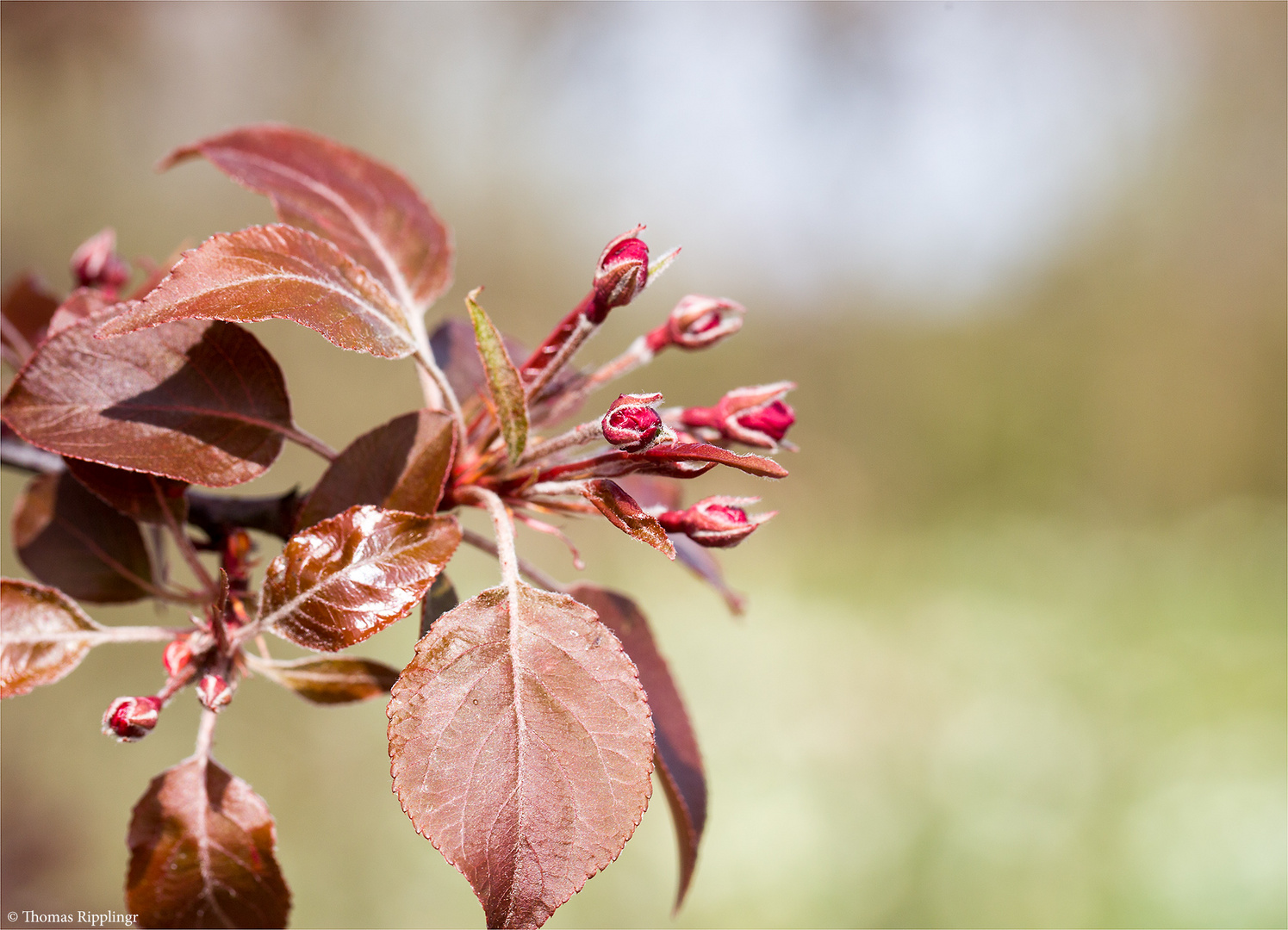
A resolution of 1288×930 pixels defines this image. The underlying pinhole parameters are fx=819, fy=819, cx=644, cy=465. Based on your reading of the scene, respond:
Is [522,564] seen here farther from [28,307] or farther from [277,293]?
[28,307]

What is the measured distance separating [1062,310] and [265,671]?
6.19 metres

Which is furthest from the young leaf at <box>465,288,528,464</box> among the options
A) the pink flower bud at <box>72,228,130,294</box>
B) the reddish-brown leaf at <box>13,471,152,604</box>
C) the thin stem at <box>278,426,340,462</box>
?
the pink flower bud at <box>72,228,130,294</box>

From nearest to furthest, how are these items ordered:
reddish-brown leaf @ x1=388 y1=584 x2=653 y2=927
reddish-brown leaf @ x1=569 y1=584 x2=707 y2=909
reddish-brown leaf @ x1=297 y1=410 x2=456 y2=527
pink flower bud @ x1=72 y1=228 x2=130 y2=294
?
reddish-brown leaf @ x1=388 y1=584 x2=653 y2=927
reddish-brown leaf @ x1=297 y1=410 x2=456 y2=527
reddish-brown leaf @ x1=569 y1=584 x2=707 y2=909
pink flower bud @ x1=72 y1=228 x2=130 y2=294

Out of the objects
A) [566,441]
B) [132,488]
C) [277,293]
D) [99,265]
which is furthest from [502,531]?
[99,265]

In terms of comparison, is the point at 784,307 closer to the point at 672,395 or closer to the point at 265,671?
the point at 672,395

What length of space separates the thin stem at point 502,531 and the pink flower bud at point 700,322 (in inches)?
6.3

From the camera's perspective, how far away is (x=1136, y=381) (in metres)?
5.19

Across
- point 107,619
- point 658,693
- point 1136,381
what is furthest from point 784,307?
point 658,693

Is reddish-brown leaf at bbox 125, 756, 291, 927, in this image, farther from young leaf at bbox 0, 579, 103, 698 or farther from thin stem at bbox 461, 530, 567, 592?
thin stem at bbox 461, 530, 567, 592

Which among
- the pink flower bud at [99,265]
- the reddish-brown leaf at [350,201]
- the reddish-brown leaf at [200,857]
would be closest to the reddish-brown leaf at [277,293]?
the reddish-brown leaf at [350,201]

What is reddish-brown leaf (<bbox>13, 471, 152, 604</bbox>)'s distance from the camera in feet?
1.96

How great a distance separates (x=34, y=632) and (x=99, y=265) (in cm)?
42

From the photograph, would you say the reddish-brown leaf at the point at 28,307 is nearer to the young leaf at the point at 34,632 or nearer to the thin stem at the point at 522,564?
the young leaf at the point at 34,632

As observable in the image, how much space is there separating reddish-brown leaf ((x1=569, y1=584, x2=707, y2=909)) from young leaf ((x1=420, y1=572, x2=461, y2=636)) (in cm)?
13
